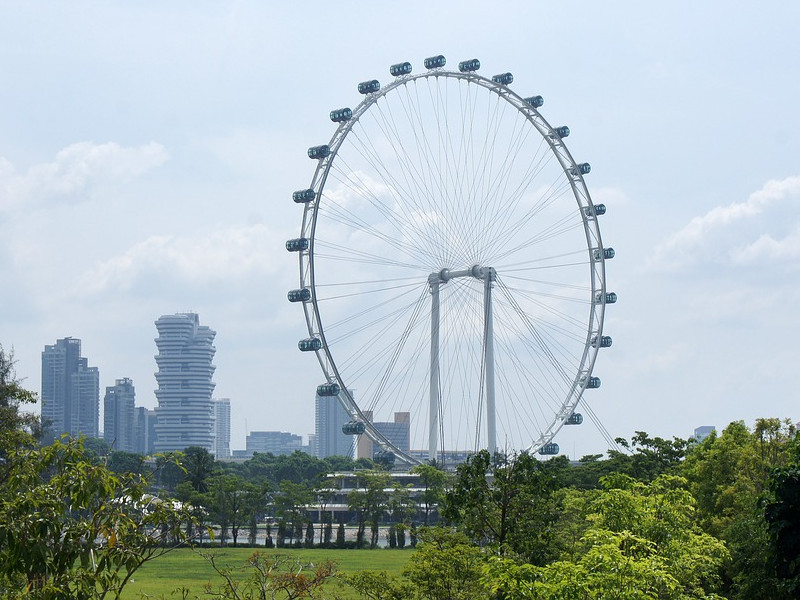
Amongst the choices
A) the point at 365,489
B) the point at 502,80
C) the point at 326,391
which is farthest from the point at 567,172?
the point at 365,489

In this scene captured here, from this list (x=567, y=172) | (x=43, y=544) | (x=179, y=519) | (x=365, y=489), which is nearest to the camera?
(x=43, y=544)

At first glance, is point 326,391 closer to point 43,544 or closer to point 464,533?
point 464,533

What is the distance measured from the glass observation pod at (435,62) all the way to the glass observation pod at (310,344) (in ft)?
48.8

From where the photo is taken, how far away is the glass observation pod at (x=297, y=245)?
55.6 metres

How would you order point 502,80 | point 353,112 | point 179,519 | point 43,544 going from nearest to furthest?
point 43,544, point 179,519, point 353,112, point 502,80

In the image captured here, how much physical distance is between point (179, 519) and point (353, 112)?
43.0 meters

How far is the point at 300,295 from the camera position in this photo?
55438 millimetres

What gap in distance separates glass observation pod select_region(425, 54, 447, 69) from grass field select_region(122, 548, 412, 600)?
24.6 meters

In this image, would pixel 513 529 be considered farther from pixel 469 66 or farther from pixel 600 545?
pixel 469 66

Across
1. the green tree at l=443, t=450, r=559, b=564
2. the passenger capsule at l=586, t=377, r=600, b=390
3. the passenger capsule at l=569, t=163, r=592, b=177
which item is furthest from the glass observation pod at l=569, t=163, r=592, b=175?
the green tree at l=443, t=450, r=559, b=564

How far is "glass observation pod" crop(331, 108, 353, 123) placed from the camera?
2192 inches

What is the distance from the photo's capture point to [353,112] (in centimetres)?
5631

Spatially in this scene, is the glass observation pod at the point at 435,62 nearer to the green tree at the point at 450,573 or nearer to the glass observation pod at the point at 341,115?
the glass observation pod at the point at 341,115

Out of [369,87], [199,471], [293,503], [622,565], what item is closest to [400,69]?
[369,87]
